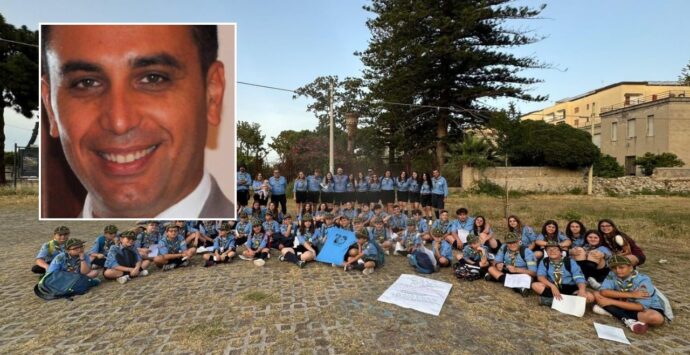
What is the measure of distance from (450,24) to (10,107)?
26847mm

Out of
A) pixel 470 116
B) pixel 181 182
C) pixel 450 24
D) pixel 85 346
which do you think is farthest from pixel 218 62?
pixel 470 116

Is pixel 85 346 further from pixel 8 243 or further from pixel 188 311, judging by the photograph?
pixel 8 243

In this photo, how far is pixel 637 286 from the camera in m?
4.18

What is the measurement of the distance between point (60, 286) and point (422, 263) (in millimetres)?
5707


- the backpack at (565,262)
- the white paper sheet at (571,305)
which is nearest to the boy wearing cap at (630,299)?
the white paper sheet at (571,305)

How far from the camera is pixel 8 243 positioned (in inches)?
328

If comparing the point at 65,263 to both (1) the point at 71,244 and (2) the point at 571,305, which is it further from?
(2) the point at 571,305

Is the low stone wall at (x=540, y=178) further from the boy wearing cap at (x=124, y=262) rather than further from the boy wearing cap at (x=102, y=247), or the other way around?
the boy wearing cap at (x=102, y=247)

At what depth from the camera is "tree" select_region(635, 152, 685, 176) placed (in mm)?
25078

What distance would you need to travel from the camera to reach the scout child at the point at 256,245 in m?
6.82

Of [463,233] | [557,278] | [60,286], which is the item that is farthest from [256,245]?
[557,278]

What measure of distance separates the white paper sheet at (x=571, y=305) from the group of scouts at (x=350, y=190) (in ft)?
18.0

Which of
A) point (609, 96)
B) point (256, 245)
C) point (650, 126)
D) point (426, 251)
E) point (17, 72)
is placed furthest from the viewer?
point (609, 96)

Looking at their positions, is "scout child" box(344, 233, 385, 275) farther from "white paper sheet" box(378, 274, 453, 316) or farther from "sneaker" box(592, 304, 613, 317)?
"sneaker" box(592, 304, 613, 317)
